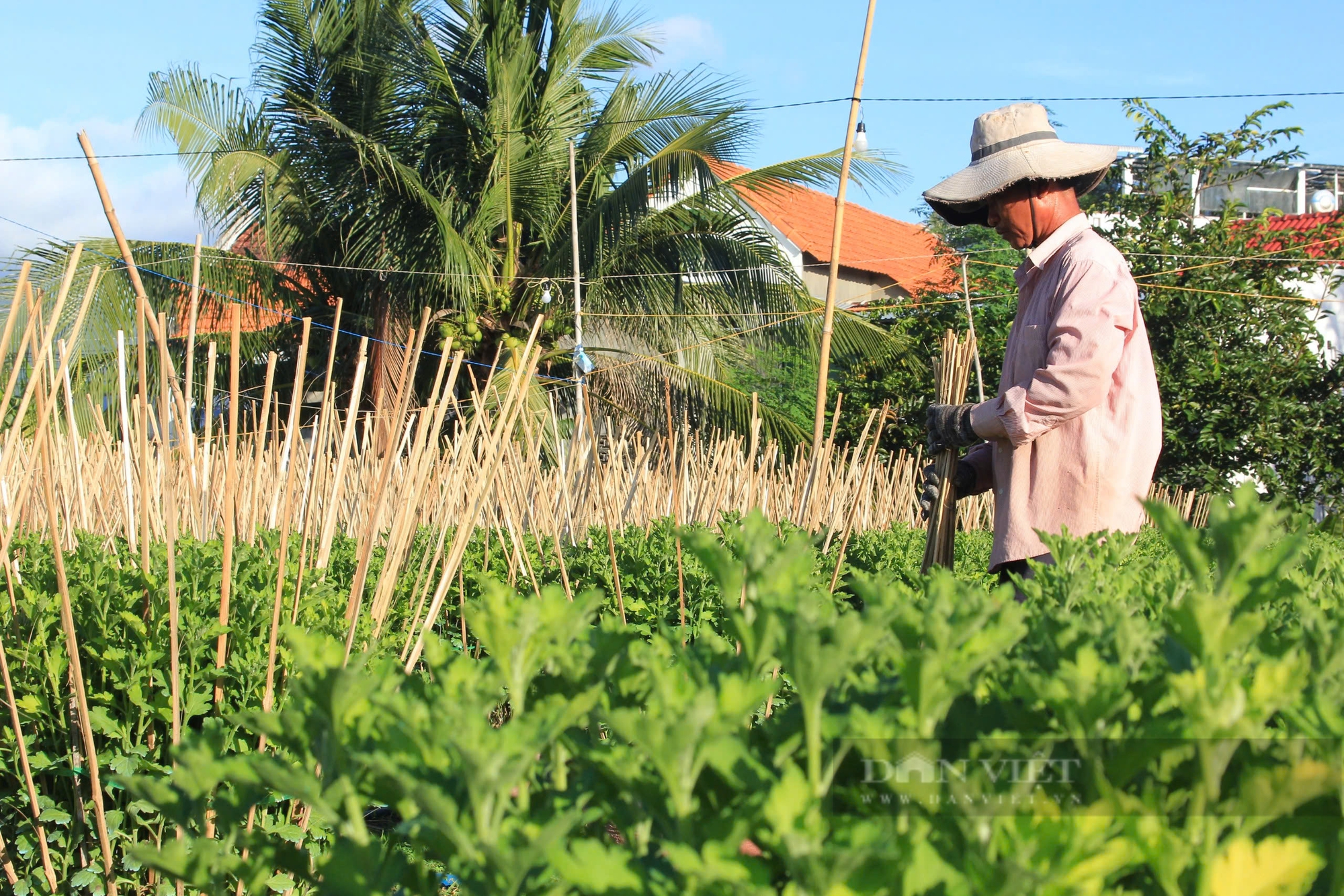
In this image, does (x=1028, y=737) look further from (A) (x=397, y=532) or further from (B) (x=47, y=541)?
(B) (x=47, y=541)

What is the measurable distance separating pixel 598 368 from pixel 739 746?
11.9 meters

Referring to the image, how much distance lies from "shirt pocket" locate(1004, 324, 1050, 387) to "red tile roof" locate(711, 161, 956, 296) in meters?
11.2

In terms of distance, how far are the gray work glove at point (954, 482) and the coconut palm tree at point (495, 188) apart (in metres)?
9.43

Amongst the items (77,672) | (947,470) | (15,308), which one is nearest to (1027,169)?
(947,470)

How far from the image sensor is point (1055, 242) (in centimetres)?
244

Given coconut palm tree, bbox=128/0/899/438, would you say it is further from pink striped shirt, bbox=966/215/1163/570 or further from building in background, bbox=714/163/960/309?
pink striped shirt, bbox=966/215/1163/570

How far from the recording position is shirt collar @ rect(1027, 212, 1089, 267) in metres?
2.43

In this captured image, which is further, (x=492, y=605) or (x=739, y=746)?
(x=492, y=605)

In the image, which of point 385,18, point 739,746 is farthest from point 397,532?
point 385,18

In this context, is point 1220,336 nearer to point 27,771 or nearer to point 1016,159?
point 1016,159

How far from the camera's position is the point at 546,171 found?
12.4 m

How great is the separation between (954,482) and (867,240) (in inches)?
812

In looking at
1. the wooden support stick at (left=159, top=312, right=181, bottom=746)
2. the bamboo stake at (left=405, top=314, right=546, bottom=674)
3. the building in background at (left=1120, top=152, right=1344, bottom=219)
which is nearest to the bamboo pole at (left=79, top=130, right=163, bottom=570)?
the wooden support stick at (left=159, top=312, right=181, bottom=746)

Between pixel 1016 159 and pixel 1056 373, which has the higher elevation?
pixel 1016 159
